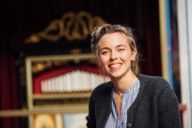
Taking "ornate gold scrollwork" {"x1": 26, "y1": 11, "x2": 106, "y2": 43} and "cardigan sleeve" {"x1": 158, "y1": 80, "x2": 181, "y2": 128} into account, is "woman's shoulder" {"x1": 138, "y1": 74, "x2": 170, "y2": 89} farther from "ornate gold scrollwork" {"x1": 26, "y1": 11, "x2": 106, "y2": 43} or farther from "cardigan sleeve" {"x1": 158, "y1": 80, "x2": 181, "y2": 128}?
"ornate gold scrollwork" {"x1": 26, "y1": 11, "x2": 106, "y2": 43}

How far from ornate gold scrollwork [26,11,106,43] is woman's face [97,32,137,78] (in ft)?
6.64

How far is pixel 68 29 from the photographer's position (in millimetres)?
3170

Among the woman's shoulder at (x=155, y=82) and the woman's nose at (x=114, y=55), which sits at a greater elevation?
the woman's nose at (x=114, y=55)

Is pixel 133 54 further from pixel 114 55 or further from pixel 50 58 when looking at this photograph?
pixel 50 58

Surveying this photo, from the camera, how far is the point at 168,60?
104 inches

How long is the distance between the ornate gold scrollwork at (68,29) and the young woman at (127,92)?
1.99 m

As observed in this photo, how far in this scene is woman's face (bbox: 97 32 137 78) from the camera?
1095 millimetres

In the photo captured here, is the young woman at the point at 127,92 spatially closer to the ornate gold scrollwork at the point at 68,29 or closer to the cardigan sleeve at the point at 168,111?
the cardigan sleeve at the point at 168,111

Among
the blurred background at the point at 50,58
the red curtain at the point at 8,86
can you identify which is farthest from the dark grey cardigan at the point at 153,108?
the red curtain at the point at 8,86

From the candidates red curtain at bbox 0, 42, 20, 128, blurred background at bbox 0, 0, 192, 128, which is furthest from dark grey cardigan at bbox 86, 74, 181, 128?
red curtain at bbox 0, 42, 20, 128

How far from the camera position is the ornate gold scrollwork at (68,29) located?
3137 millimetres

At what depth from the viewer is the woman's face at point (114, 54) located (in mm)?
1095

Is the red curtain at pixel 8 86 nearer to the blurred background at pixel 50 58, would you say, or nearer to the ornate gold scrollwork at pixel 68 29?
the blurred background at pixel 50 58

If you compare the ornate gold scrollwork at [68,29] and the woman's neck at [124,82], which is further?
the ornate gold scrollwork at [68,29]
